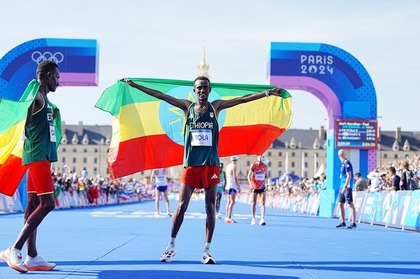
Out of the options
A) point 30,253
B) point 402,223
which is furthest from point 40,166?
point 402,223

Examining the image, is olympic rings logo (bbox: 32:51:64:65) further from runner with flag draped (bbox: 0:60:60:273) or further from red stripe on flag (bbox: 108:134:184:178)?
runner with flag draped (bbox: 0:60:60:273)

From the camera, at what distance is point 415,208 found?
1738cm

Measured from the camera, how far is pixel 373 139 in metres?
27.3

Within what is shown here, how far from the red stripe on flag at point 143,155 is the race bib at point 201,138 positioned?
202cm

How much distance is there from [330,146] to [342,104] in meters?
1.76

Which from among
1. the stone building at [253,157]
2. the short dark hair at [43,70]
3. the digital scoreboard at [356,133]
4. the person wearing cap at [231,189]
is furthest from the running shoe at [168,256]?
the stone building at [253,157]

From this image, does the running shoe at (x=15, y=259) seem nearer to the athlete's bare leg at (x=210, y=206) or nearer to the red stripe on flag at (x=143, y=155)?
the athlete's bare leg at (x=210, y=206)

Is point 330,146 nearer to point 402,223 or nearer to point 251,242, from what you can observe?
point 402,223

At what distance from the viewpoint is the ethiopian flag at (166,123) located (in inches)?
407

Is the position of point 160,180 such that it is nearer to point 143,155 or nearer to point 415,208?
point 415,208

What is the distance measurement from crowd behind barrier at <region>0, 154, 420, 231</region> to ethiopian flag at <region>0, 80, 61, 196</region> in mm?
11386

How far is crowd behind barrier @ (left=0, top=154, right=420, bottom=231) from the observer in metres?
18.4

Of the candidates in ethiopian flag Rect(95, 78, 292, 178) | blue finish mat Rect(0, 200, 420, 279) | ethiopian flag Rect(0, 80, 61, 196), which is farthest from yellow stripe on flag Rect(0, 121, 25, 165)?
ethiopian flag Rect(95, 78, 292, 178)

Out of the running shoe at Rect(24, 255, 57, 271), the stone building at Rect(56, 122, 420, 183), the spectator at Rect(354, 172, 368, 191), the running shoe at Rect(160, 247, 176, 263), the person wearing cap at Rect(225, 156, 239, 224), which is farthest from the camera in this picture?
the stone building at Rect(56, 122, 420, 183)
